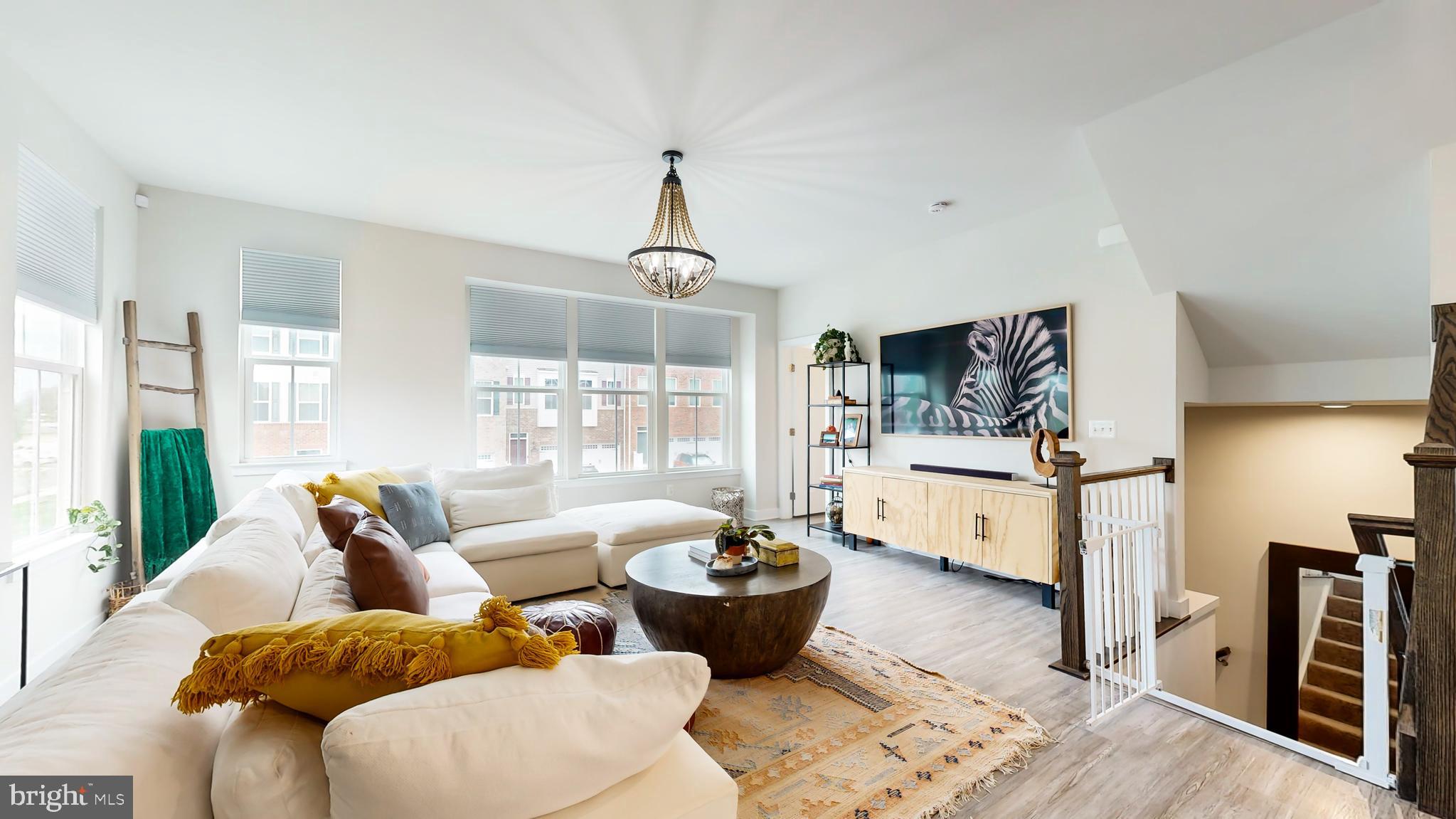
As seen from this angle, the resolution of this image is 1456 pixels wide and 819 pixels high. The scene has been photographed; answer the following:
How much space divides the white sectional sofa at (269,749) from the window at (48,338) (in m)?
2.60

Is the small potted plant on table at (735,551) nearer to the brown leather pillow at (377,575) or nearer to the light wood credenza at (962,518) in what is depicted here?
the brown leather pillow at (377,575)

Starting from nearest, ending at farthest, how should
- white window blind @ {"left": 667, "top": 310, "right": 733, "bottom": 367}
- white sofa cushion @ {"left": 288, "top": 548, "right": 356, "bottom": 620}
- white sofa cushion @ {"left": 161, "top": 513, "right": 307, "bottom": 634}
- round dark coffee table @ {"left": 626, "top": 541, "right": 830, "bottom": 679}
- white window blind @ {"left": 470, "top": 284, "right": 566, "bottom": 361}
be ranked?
white sofa cushion @ {"left": 161, "top": 513, "right": 307, "bottom": 634} < white sofa cushion @ {"left": 288, "top": 548, "right": 356, "bottom": 620} < round dark coffee table @ {"left": 626, "top": 541, "right": 830, "bottom": 679} < white window blind @ {"left": 470, "top": 284, "right": 566, "bottom": 361} < white window blind @ {"left": 667, "top": 310, "right": 733, "bottom": 367}

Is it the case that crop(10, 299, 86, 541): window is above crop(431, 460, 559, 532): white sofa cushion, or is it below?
above

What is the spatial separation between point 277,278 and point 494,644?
4.33 meters

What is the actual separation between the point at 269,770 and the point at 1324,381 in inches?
193

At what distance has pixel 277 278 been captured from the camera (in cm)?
406

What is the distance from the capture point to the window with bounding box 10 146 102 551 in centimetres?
264

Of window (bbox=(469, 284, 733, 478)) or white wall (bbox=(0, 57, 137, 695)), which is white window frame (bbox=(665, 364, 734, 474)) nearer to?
window (bbox=(469, 284, 733, 478))

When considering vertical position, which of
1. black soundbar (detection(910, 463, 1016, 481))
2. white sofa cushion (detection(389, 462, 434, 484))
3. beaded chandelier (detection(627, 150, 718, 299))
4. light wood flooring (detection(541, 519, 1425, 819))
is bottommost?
light wood flooring (detection(541, 519, 1425, 819))

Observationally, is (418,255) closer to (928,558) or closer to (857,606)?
(857,606)

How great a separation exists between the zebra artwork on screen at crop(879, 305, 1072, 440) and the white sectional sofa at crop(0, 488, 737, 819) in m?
3.76

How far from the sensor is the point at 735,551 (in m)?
2.75

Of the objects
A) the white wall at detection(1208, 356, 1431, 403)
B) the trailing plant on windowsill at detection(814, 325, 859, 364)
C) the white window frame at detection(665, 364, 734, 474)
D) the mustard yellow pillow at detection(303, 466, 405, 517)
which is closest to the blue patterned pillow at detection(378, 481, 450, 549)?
the mustard yellow pillow at detection(303, 466, 405, 517)

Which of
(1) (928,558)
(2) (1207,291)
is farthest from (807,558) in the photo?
(2) (1207,291)
